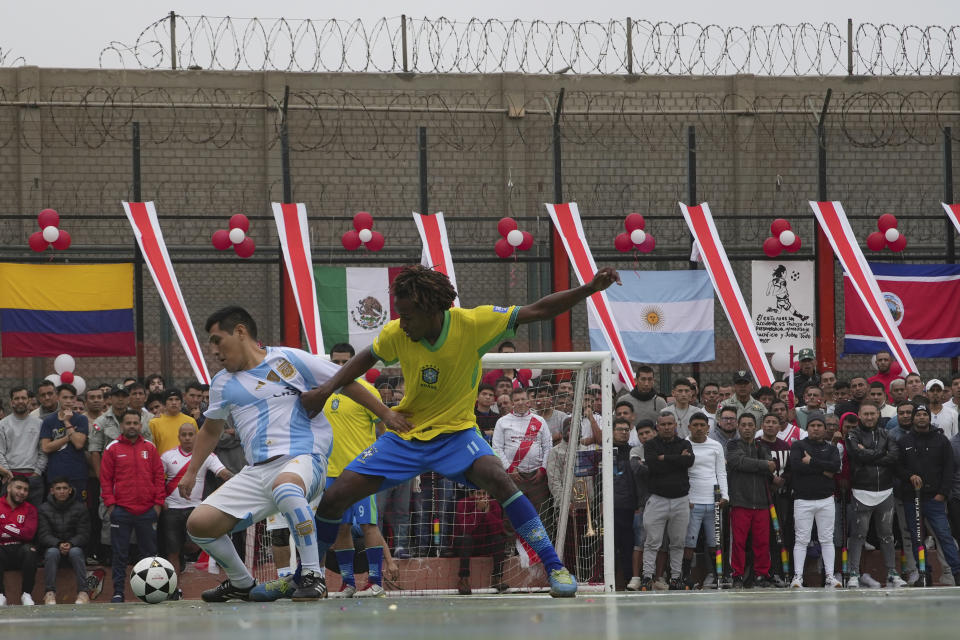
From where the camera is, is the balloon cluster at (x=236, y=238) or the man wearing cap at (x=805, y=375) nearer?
the man wearing cap at (x=805, y=375)

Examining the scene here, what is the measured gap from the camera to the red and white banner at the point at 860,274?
1630 cm

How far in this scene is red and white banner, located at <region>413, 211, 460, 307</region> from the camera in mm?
16609

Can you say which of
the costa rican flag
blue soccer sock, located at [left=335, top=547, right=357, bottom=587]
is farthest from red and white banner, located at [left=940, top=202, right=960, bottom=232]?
blue soccer sock, located at [left=335, top=547, right=357, bottom=587]

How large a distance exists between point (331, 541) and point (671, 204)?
14.1 metres

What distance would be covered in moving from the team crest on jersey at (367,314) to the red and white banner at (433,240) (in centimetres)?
82

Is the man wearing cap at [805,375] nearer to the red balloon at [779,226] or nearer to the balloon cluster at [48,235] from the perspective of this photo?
the red balloon at [779,226]

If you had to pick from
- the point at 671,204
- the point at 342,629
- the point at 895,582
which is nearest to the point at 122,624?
the point at 342,629

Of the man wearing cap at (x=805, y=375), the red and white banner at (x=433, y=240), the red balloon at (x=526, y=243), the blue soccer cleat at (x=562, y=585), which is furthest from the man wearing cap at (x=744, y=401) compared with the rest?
the blue soccer cleat at (x=562, y=585)

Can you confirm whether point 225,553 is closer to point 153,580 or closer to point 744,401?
point 153,580

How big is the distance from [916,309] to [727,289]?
9.13 feet

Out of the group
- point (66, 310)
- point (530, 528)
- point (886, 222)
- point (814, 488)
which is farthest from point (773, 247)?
point (530, 528)

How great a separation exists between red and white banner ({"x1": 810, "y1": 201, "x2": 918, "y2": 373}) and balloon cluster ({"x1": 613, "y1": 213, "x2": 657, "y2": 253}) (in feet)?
7.46

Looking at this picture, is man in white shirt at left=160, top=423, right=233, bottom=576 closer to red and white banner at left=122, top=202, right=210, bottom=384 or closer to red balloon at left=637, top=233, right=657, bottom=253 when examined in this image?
red and white banner at left=122, top=202, right=210, bottom=384

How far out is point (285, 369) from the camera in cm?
750
